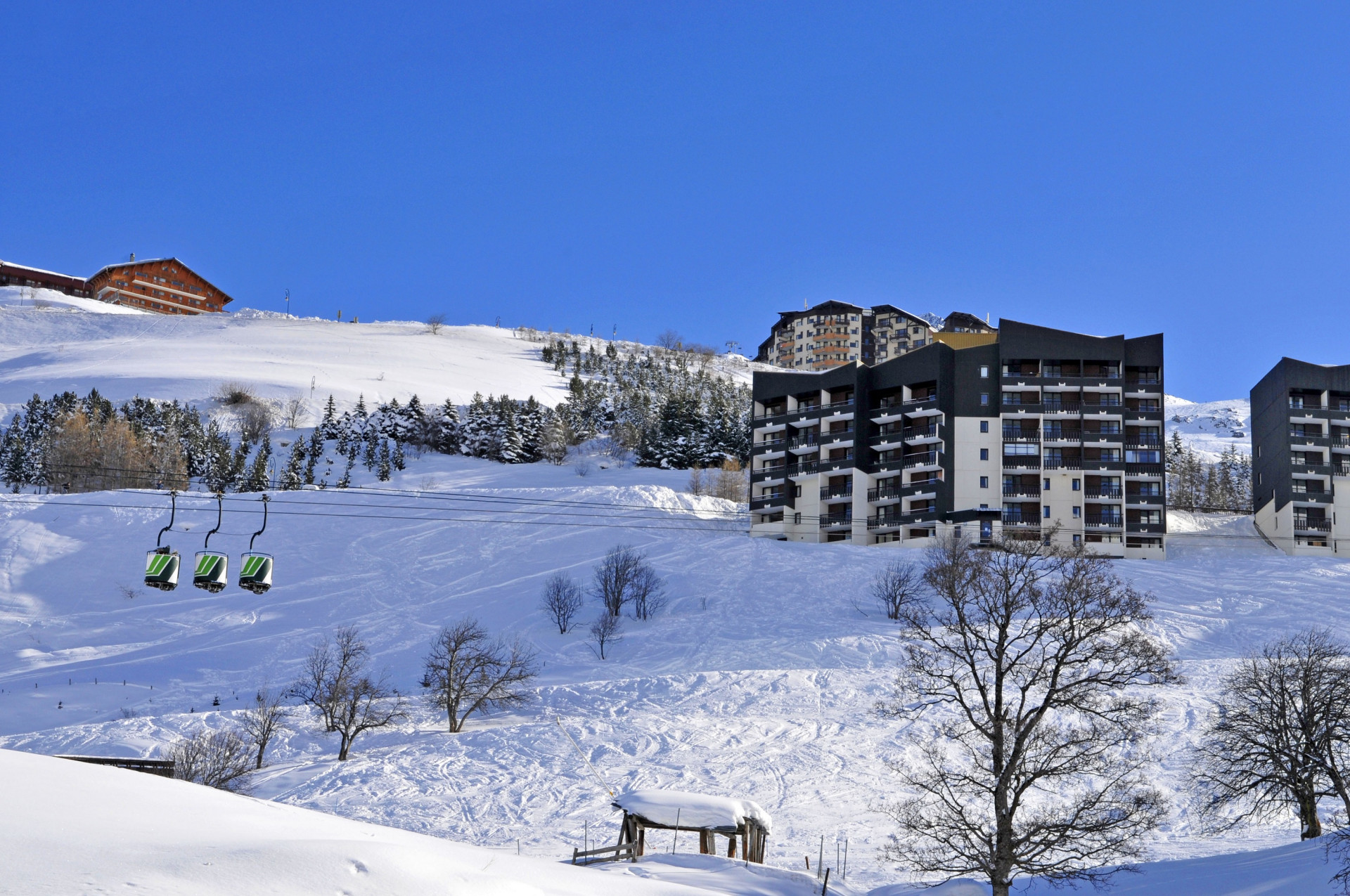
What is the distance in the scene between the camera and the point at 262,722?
45.6 metres

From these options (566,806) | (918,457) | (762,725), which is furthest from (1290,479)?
(566,806)

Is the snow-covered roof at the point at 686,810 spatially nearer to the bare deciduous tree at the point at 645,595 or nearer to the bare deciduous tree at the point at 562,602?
the bare deciduous tree at the point at 562,602

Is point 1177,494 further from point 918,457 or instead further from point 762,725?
point 762,725

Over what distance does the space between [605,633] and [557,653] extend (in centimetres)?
293

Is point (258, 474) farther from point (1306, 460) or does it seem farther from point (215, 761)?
point (1306, 460)

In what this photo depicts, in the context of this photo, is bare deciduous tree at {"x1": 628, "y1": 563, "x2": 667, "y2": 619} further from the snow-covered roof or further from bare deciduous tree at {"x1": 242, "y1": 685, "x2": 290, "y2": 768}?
the snow-covered roof

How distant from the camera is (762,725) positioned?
4759 centimetres

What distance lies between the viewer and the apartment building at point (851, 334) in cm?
18875

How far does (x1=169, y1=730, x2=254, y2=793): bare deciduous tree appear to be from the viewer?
119ft

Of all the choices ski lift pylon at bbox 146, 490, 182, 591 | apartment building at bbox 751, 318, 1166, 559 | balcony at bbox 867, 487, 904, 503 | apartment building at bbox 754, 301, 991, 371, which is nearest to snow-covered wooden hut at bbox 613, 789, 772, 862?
ski lift pylon at bbox 146, 490, 182, 591

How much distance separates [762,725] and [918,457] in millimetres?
42003

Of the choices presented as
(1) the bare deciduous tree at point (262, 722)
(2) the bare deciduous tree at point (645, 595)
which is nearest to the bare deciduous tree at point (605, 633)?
(2) the bare deciduous tree at point (645, 595)

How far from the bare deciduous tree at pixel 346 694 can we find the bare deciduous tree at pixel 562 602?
10.7 m

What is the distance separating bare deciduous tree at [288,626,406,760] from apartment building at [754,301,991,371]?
13642 centimetres
